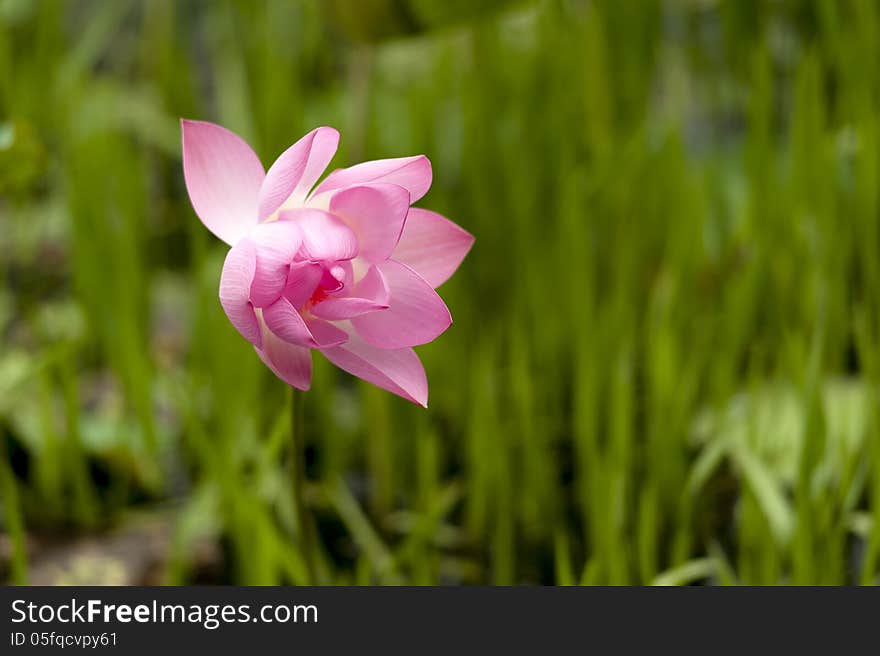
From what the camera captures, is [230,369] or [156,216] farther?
[156,216]

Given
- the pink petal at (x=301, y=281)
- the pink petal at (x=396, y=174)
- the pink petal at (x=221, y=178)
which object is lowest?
the pink petal at (x=301, y=281)

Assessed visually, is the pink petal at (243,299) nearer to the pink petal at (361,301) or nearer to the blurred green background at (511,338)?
the pink petal at (361,301)

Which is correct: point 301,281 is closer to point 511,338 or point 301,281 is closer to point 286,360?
point 286,360

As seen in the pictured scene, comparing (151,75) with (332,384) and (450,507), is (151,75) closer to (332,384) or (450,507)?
(332,384)

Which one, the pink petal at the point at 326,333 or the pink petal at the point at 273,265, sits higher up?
the pink petal at the point at 273,265

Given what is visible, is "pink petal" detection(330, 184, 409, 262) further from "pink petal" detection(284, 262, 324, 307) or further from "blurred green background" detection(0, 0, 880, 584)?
"blurred green background" detection(0, 0, 880, 584)

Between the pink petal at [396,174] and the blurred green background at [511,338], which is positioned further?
the blurred green background at [511,338]

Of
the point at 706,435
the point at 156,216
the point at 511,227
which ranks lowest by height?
the point at 706,435

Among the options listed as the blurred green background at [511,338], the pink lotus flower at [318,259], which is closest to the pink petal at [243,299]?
the pink lotus flower at [318,259]

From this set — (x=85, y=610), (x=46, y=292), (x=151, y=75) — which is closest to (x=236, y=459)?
(x=85, y=610)
